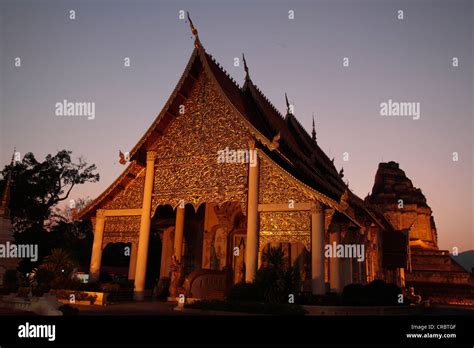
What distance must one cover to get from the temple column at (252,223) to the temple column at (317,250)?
6.03 ft

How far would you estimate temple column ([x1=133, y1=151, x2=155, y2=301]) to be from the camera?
15.6 m

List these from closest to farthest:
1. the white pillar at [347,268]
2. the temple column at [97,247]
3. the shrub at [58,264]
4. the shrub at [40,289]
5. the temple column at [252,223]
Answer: the shrub at [40,289] < the temple column at [252,223] < the shrub at [58,264] < the temple column at [97,247] < the white pillar at [347,268]

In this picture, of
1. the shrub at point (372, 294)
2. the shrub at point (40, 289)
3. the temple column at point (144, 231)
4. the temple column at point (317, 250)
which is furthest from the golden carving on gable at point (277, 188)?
the shrub at point (40, 289)

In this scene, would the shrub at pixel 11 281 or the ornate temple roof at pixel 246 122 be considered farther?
the shrub at pixel 11 281

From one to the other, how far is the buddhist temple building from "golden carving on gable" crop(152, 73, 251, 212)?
38 millimetres

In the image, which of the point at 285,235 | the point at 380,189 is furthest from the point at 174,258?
the point at 380,189

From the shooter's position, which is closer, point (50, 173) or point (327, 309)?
point (327, 309)

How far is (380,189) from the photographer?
44500 mm

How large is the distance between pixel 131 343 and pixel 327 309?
6.01 metres

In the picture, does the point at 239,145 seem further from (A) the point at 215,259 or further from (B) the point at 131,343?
(B) the point at 131,343

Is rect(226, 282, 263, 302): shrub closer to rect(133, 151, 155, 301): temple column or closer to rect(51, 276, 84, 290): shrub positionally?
rect(133, 151, 155, 301): temple column

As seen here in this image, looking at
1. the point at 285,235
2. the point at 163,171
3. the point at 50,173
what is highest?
the point at 50,173

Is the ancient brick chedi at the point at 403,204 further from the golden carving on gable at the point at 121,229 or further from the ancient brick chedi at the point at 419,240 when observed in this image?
the golden carving on gable at the point at 121,229

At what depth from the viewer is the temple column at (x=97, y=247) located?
16.6 metres
